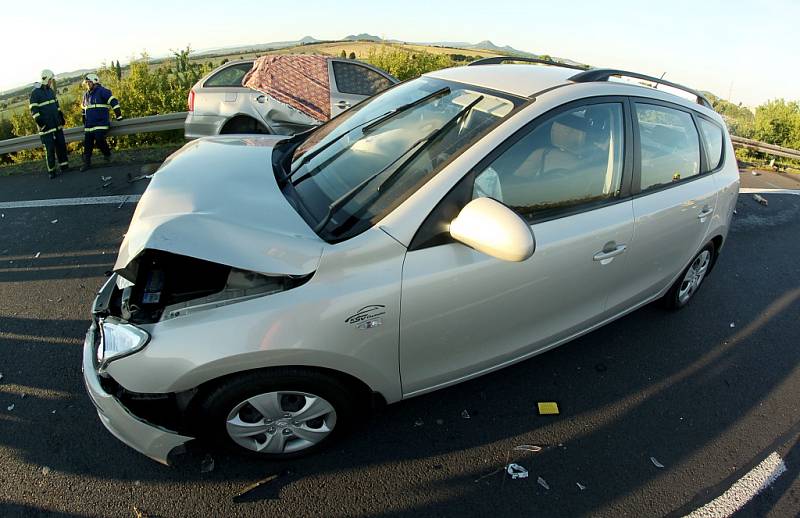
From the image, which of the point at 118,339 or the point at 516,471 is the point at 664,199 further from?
the point at 118,339

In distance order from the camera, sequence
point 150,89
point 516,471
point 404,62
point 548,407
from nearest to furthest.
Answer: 1. point 516,471
2. point 548,407
3. point 150,89
4. point 404,62

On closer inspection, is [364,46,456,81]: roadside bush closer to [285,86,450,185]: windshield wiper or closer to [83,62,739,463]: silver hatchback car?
[285,86,450,185]: windshield wiper

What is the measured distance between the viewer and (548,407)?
9.05 ft

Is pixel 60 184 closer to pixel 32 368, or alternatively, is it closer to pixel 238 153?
pixel 32 368

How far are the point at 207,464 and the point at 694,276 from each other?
380 cm

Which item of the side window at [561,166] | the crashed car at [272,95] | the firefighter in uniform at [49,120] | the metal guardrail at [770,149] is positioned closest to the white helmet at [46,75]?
the firefighter in uniform at [49,120]

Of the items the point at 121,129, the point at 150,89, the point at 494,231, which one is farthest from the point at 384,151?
the point at 150,89

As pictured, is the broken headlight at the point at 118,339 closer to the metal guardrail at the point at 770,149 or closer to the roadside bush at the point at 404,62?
the metal guardrail at the point at 770,149

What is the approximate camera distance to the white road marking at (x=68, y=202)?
5.53 m

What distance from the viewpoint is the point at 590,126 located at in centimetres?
253

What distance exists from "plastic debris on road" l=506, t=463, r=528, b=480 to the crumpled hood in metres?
1.47

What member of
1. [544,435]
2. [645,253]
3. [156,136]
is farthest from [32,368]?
[156,136]

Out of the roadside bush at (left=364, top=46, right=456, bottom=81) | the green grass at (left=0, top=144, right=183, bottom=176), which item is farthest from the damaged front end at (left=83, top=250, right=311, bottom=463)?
the roadside bush at (left=364, top=46, right=456, bottom=81)

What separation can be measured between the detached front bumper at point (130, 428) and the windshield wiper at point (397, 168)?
1123 millimetres
